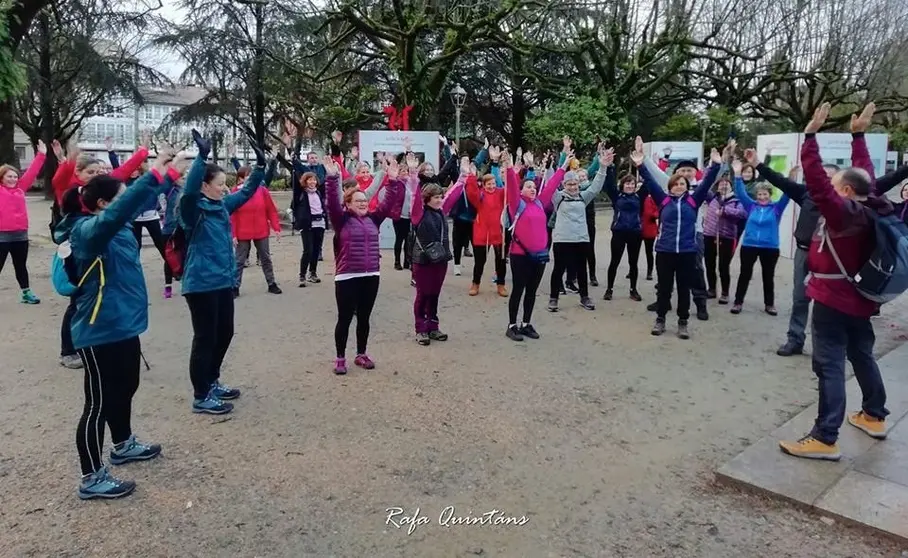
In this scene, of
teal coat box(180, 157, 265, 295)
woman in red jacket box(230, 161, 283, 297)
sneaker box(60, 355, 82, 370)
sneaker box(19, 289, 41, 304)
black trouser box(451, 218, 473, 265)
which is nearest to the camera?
teal coat box(180, 157, 265, 295)

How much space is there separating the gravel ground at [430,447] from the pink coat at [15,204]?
1.44m

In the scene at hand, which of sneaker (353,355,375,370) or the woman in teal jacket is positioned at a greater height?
the woman in teal jacket

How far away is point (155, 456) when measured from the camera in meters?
4.32

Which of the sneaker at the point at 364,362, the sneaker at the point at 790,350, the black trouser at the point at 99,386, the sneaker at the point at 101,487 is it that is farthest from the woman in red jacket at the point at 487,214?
the sneaker at the point at 101,487

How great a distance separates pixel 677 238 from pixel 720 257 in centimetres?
221

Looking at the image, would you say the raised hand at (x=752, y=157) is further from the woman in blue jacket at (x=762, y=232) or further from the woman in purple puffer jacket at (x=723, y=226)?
the woman in purple puffer jacket at (x=723, y=226)

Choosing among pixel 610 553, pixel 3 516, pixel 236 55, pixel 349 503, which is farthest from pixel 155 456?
pixel 236 55

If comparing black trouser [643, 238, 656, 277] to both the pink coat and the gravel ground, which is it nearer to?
the gravel ground

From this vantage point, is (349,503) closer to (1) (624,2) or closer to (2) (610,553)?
(2) (610,553)

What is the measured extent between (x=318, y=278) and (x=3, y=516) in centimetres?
723

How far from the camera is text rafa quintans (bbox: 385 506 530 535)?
3.59 metres

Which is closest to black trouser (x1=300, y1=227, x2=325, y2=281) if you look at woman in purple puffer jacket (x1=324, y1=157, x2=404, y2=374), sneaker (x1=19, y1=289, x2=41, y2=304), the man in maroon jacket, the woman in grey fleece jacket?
sneaker (x1=19, y1=289, x2=41, y2=304)

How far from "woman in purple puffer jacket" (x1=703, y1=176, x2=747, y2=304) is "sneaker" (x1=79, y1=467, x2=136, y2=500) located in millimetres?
7772

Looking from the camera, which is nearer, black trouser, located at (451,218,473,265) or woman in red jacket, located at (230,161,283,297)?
woman in red jacket, located at (230,161,283,297)
